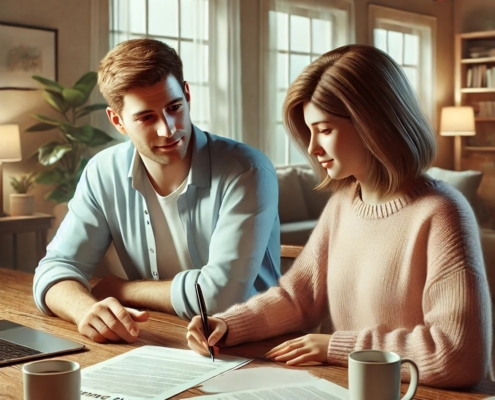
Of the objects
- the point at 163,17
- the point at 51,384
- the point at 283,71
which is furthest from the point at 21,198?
the point at 51,384

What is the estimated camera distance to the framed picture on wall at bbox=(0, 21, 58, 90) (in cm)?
442

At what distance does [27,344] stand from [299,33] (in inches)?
209

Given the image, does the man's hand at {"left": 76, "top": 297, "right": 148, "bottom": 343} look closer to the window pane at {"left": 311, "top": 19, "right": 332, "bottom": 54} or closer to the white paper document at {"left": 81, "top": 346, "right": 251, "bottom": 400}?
the white paper document at {"left": 81, "top": 346, "right": 251, "bottom": 400}

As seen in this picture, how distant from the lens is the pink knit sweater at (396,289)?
1149mm

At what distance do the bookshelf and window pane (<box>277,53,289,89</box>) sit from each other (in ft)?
8.97

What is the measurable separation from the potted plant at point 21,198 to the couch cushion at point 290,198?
189 centimetres

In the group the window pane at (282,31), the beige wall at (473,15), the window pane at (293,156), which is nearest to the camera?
the window pane at (282,31)

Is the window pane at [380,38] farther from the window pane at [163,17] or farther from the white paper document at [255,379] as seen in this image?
the white paper document at [255,379]

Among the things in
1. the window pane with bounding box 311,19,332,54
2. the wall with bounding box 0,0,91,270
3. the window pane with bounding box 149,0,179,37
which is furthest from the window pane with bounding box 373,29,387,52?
the wall with bounding box 0,0,91,270

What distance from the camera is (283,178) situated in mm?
5637

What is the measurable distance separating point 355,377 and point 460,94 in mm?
7720

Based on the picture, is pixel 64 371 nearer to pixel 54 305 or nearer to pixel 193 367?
pixel 193 367

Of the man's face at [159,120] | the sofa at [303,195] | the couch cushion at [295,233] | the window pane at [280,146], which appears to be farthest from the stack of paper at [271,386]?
the window pane at [280,146]

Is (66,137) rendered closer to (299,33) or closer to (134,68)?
(299,33)
